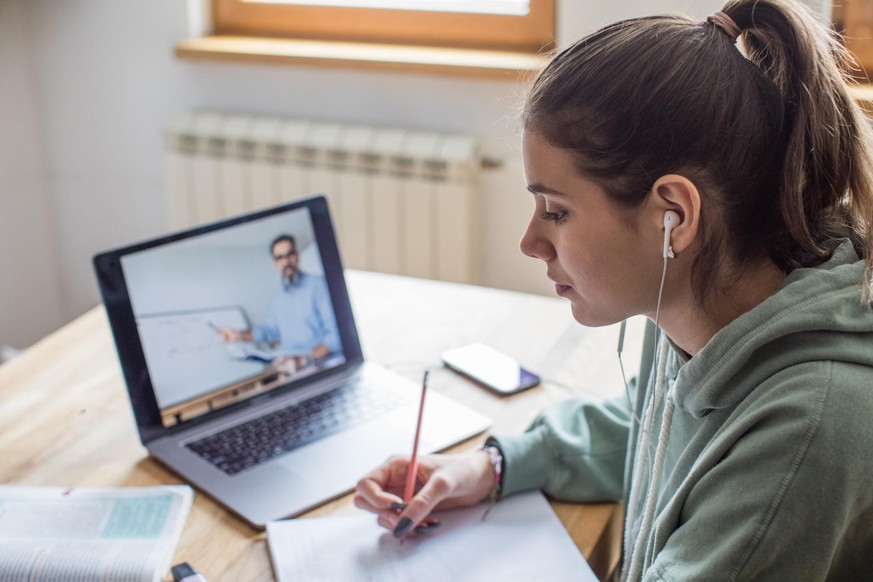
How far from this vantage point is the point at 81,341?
1.50m

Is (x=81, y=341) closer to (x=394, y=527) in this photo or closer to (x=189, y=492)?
(x=189, y=492)

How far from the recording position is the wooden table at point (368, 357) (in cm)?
109

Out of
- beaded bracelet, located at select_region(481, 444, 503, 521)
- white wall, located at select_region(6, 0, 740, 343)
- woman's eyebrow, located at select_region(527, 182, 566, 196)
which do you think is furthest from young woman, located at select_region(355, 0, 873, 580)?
white wall, located at select_region(6, 0, 740, 343)

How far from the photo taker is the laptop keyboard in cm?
120

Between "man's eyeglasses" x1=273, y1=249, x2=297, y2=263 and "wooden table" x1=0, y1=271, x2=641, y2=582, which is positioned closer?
"wooden table" x1=0, y1=271, x2=641, y2=582

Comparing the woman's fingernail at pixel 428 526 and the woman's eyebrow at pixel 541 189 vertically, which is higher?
the woman's eyebrow at pixel 541 189

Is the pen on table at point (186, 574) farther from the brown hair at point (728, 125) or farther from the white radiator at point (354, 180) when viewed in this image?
the white radiator at point (354, 180)

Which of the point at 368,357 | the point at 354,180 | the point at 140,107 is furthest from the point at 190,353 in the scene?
the point at 140,107

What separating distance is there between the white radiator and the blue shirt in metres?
1.04

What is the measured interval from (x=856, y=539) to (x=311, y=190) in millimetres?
1932

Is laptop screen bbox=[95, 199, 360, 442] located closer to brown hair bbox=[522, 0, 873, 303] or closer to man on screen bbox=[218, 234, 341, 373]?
man on screen bbox=[218, 234, 341, 373]

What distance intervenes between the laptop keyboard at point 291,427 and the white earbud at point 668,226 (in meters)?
0.54

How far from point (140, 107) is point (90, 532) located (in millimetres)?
1947

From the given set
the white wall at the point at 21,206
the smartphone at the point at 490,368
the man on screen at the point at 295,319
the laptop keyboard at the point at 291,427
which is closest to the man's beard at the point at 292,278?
the man on screen at the point at 295,319
